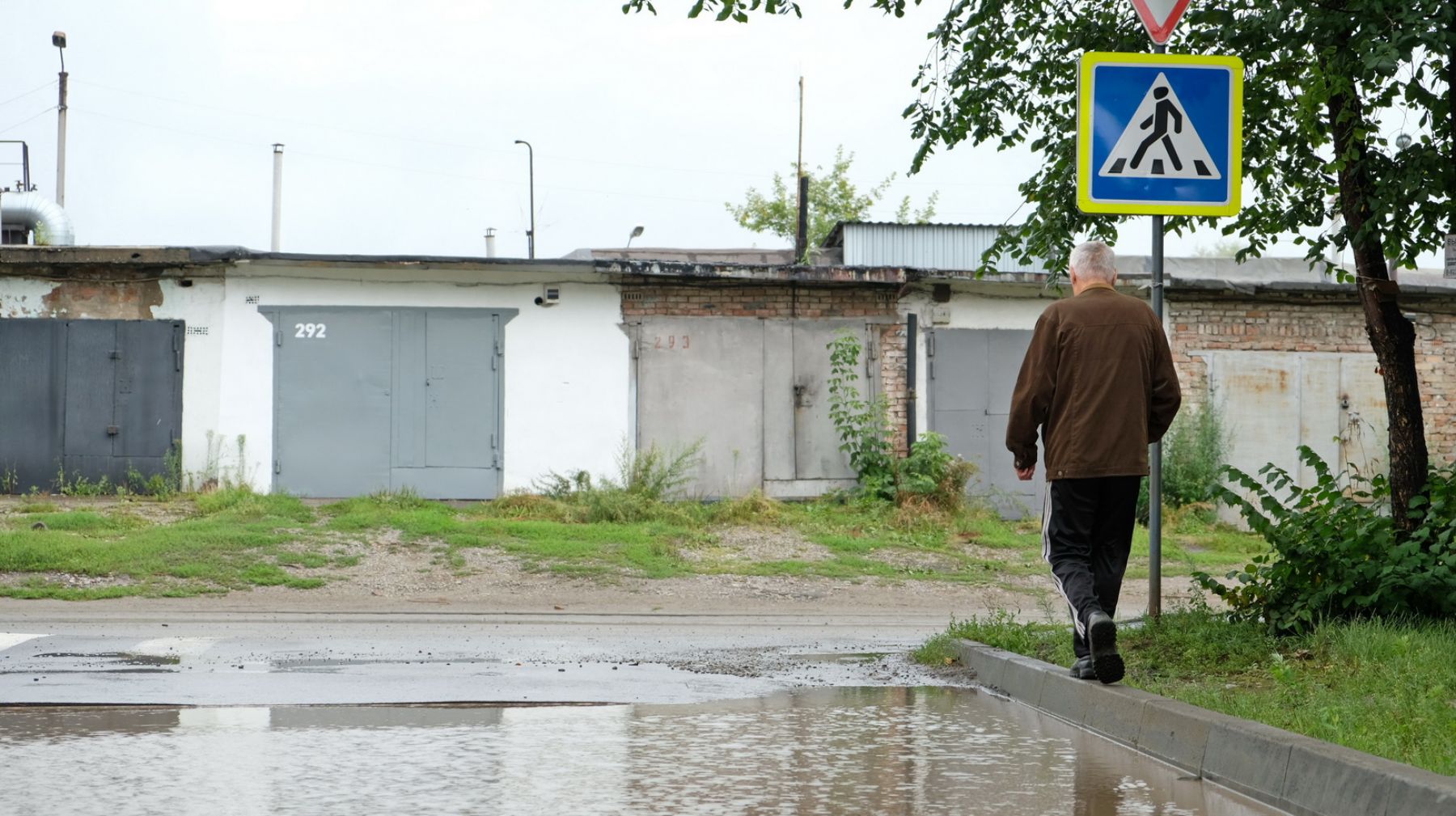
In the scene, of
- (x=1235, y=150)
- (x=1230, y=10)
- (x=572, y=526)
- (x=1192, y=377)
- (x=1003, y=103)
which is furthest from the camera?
(x=1192, y=377)

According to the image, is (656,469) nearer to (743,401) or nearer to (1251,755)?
(743,401)

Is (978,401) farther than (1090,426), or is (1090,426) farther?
(978,401)

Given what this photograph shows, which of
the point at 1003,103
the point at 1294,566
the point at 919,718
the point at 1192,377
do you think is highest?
the point at 1003,103

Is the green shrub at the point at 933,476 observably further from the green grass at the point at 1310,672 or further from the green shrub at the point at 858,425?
the green grass at the point at 1310,672

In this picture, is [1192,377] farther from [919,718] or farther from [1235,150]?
[919,718]

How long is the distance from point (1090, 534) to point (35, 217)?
39.1 meters

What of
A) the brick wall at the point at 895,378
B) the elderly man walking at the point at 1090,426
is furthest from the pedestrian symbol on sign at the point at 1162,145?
the brick wall at the point at 895,378

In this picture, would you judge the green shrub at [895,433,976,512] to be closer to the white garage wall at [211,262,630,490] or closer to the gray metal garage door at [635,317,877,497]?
the gray metal garage door at [635,317,877,497]

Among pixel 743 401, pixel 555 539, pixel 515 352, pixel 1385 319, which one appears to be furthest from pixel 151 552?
pixel 1385 319

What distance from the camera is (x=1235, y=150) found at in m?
7.21

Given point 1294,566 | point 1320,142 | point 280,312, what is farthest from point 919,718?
point 280,312

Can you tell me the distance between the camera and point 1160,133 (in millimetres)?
7172

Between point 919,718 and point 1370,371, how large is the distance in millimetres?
17775

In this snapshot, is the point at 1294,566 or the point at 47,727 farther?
the point at 1294,566
